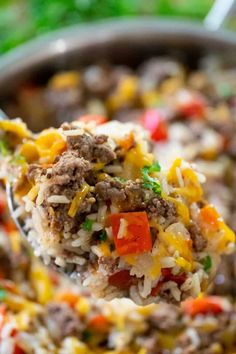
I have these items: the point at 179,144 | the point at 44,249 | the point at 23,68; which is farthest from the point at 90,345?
the point at 23,68

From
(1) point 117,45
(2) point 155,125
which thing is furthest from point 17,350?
(1) point 117,45

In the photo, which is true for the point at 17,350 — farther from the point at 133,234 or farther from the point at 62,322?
the point at 133,234

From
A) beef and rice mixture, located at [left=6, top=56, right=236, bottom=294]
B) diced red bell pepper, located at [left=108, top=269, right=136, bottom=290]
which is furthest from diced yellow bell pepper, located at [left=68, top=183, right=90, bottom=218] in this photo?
beef and rice mixture, located at [left=6, top=56, right=236, bottom=294]

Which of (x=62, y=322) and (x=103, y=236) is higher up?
(x=103, y=236)

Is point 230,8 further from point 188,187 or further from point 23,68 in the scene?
point 188,187

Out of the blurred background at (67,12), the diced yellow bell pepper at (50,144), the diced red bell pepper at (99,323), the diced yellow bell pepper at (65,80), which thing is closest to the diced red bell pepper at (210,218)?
the diced yellow bell pepper at (50,144)

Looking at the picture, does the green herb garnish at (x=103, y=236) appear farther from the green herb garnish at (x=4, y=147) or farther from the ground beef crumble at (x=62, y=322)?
the ground beef crumble at (x=62, y=322)

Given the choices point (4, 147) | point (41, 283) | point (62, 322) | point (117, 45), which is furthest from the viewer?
point (117, 45)
